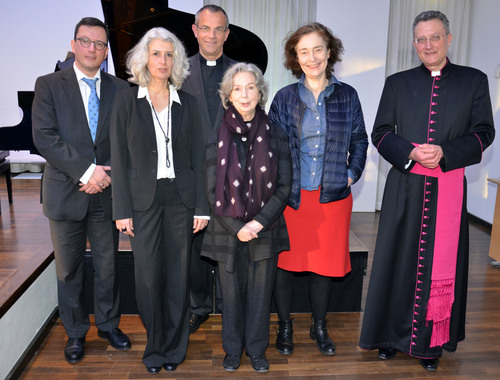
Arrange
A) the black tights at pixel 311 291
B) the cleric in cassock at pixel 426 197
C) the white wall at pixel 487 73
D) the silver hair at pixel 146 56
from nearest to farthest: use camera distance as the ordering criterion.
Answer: the silver hair at pixel 146 56, the cleric in cassock at pixel 426 197, the black tights at pixel 311 291, the white wall at pixel 487 73

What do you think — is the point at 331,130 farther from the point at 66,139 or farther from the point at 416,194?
the point at 66,139

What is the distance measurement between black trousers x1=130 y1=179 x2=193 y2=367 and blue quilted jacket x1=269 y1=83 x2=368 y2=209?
0.63 metres

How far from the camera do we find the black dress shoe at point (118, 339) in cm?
280

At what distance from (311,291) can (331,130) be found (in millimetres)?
954

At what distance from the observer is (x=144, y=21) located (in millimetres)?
4066

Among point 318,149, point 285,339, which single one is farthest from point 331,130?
point 285,339

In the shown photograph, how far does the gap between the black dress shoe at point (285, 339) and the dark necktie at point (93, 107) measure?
1.55m

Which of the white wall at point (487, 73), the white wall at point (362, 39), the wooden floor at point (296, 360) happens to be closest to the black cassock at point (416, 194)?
the wooden floor at point (296, 360)

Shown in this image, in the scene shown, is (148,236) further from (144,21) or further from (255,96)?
(144,21)

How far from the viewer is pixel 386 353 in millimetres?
2744

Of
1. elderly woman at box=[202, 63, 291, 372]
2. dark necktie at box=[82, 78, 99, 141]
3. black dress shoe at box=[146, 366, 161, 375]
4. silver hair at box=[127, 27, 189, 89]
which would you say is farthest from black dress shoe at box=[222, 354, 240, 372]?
silver hair at box=[127, 27, 189, 89]

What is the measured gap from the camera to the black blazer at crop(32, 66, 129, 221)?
2416mm

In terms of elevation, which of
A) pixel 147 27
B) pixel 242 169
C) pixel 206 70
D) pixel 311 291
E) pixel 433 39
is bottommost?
pixel 311 291

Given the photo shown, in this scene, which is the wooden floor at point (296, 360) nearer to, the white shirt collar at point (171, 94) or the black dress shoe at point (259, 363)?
the black dress shoe at point (259, 363)
